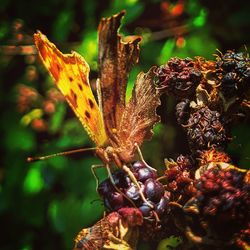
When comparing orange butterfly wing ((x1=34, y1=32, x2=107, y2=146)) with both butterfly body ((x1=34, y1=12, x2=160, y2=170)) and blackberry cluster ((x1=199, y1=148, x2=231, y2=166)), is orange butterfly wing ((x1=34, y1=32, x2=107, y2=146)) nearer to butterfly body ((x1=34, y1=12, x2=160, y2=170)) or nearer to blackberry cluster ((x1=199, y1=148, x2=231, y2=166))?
butterfly body ((x1=34, y1=12, x2=160, y2=170))

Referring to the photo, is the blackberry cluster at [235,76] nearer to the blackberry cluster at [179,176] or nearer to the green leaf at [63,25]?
the blackberry cluster at [179,176]

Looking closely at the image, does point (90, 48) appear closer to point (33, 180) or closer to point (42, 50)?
point (33, 180)

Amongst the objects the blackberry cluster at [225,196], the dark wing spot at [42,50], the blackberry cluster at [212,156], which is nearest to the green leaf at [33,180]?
the dark wing spot at [42,50]

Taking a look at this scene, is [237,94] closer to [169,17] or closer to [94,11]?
[169,17]

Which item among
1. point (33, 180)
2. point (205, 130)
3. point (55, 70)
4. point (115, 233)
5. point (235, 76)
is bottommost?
point (33, 180)

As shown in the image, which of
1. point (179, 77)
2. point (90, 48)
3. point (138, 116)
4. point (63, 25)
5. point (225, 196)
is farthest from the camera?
point (63, 25)

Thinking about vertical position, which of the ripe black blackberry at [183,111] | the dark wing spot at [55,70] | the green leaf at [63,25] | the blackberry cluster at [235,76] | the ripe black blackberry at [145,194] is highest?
the green leaf at [63,25]

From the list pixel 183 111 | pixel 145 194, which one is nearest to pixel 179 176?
pixel 145 194
